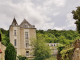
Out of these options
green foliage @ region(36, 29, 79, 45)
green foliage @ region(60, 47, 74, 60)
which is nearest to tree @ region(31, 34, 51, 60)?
green foliage @ region(60, 47, 74, 60)

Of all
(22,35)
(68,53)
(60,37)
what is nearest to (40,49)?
(22,35)

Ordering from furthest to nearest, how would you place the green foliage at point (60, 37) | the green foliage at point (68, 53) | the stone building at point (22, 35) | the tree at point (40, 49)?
the green foliage at point (60, 37), the stone building at point (22, 35), the tree at point (40, 49), the green foliage at point (68, 53)

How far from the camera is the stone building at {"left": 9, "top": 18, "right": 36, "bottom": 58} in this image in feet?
96.7

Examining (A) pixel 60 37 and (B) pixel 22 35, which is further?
(A) pixel 60 37

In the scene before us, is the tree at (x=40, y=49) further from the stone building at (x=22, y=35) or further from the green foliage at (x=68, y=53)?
the green foliage at (x=68, y=53)

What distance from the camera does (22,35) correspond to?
99.2ft

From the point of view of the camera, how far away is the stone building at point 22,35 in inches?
1160

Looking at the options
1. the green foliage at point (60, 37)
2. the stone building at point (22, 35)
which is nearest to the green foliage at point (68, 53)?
the stone building at point (22, 35)

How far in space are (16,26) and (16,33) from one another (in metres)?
1.77

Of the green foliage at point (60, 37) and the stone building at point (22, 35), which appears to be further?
the green foliage at point (60, 37)

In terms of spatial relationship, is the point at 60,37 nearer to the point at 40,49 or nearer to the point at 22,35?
the point at 22,35

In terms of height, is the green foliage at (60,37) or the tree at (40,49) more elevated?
the green foliage at (60,37)

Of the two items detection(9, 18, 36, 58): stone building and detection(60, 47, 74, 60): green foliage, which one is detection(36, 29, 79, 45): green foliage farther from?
detection(60, 47, 74, 60): green foliage

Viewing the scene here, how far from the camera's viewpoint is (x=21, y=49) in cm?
2956
